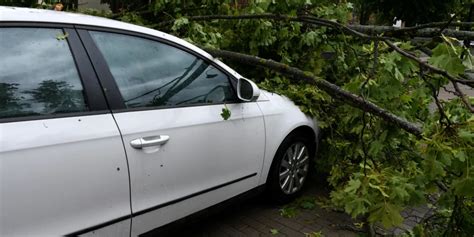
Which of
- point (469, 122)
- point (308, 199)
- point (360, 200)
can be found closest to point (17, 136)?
point (360, 200)

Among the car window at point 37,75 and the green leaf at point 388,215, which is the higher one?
the car window at point 37,75

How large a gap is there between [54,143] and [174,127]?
0.73 metres

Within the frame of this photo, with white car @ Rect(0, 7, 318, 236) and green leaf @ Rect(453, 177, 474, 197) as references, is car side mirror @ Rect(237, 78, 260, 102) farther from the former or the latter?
green leaf @ Rect(453, 177, 474, 197)

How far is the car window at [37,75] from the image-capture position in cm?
201

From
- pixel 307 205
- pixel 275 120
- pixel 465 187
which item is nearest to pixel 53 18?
pixel 275 120

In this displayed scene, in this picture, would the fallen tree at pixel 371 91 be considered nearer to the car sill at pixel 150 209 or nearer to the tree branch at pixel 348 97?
the tree branch at pixel 348 97

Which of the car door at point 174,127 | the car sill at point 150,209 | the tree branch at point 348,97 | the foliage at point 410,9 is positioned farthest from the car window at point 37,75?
the foliage at point 410,9

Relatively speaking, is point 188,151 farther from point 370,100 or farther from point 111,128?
point 370,100

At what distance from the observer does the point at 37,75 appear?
2127mm

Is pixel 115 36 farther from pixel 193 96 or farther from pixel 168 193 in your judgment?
pixel 168 193

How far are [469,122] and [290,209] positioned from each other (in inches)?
76.5

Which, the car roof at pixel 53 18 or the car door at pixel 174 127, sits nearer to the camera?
the car roof at pixel 53 18

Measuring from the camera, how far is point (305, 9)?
4613mm

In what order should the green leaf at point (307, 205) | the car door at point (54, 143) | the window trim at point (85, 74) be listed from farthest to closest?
1. the green leaf at point (307, 205)
2. the window trim at point (85, 74)
3. the car door at point (54, 143)
